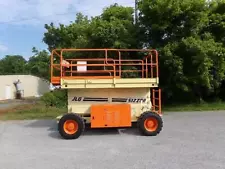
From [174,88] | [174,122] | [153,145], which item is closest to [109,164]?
[153,145]

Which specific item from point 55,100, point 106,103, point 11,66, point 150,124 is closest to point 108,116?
point 106,103

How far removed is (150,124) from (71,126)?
93.8 inches

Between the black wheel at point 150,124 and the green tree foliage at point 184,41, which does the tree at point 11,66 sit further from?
the black wheel at point 150,124

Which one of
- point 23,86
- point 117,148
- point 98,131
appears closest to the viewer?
point 117,148

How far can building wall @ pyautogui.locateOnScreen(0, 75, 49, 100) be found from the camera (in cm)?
4903

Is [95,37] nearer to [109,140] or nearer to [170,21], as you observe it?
[170,21]

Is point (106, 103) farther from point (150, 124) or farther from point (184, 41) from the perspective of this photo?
point (184, 41)

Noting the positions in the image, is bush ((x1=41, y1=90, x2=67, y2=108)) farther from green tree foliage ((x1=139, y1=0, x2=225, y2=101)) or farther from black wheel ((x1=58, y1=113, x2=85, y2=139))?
black wheel ((x1=58, y1=113, x2=85, y2=139))

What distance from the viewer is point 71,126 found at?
33.4 ft

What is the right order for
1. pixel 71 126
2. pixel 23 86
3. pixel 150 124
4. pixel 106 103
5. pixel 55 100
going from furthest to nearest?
1. pixel 23 86
2. pixel 55 100
3. pixel 106 103
4. pixel 150 124
5. pixel 71 126

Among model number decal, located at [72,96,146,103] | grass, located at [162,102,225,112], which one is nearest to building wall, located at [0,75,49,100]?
grass, located at [162,102,225,112]

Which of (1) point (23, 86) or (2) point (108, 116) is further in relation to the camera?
(1) point (23, 86)

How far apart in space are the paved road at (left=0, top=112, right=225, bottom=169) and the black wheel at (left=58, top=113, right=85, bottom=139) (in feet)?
0.71

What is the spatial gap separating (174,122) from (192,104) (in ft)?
19.2
